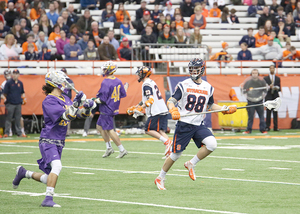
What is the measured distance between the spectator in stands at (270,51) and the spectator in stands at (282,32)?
1.70m

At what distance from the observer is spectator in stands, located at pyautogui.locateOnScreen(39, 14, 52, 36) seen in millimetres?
21853

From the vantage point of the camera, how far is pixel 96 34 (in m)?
22.2

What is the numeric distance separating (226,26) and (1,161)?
1649 cm

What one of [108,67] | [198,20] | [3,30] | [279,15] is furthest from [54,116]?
[279,15]

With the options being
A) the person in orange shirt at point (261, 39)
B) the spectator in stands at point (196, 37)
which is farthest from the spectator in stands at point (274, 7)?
the spectator in stands at point (196, 37)

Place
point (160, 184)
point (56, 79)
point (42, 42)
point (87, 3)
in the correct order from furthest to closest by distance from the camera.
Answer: point (87, 3) < point (42, 42) < point (160, 184) < point (56, 79)

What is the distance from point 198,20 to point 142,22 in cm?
273

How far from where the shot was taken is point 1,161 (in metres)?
11.4

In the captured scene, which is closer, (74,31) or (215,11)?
(74,31)

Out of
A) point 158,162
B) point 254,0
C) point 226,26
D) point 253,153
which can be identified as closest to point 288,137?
point 253,153

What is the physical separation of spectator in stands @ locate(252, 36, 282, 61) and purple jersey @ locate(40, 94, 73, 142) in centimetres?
1787

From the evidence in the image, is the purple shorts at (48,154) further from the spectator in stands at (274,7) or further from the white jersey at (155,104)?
the spectator in stands at (274,7)

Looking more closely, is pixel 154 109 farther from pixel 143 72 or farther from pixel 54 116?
pixel 54 116

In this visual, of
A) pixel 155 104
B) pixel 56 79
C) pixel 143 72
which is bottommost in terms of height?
pixel 155 104
